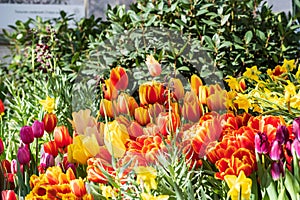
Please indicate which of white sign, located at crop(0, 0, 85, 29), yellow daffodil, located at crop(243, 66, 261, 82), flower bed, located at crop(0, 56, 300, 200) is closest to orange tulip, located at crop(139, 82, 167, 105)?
flower bed, located at crop(0, 56, 300, 200)

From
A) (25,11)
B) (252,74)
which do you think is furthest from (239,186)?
(25,11)

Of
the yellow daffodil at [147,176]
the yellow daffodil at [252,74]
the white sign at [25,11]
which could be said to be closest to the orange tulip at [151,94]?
the yellow daffodil at [147,176]

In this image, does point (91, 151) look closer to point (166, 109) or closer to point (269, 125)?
point (166, 109)

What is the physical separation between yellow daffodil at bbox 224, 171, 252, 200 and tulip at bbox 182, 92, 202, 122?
183 millimetres

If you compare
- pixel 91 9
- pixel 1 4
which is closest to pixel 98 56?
pixel 91 9

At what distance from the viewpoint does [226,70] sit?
210cm

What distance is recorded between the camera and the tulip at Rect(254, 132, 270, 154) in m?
0.80

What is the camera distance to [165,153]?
816 millimetres

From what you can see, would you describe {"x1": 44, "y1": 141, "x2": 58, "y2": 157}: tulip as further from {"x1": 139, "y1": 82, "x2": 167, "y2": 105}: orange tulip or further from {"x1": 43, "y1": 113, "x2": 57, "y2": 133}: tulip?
{"x1": 139, "y1": 82, "x2": 167, "y2": 105}: orange tulip

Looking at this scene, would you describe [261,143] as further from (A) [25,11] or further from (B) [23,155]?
(A) [25,11]

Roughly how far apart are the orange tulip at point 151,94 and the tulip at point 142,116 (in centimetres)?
2

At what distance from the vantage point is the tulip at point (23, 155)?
3.13 feet

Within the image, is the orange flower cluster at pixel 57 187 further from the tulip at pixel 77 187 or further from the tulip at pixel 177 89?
the tulip at pixel 177 89

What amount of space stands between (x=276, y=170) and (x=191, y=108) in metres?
0.18
